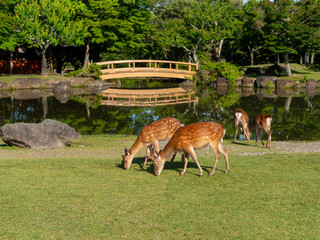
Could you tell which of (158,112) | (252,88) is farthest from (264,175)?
(252,88)

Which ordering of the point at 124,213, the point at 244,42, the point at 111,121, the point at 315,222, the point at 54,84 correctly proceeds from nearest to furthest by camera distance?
the point at 315,222 < the point at 124,213 < the point at 111,121 < the point at 54,84 < the point at 244,42

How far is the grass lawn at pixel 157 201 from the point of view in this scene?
5863 mm

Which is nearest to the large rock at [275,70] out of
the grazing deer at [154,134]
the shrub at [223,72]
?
the shrub at [223,72]

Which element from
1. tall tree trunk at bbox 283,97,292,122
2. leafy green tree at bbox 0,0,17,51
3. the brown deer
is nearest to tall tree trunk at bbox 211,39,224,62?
tall tree trunk at bbox 283,97,292,122

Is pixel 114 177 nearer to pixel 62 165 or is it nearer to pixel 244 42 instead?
pixel 62 165

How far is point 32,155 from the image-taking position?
1140 centimetres

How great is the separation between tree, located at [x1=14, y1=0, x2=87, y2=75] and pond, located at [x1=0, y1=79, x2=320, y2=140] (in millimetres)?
11629

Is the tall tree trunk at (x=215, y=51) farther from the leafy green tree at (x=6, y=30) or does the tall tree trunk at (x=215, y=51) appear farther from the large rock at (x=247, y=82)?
the leafy green tree at (x=6, y=30)

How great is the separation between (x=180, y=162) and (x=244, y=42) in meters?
42.8

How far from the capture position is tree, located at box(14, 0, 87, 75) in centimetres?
4134

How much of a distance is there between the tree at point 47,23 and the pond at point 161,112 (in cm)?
1163

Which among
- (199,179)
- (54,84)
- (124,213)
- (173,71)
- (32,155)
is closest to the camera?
(124,213)

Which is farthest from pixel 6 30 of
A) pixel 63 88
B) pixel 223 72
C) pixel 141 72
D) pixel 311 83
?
pixel 311 83

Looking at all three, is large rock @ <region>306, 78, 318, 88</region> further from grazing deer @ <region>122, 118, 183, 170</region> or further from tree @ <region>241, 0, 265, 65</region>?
grazing deer @ <region>122, 118, 183, 170</region>
